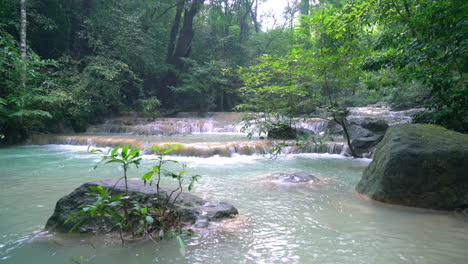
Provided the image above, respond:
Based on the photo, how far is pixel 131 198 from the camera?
3.02m

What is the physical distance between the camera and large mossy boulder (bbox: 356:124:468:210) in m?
3.83

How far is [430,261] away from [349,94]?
2259 cm

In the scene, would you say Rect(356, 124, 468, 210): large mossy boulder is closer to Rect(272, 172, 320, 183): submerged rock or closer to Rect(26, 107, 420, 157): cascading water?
Rect(272, 172, 320, 183): submerged rock

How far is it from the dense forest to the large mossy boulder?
39.2 inches

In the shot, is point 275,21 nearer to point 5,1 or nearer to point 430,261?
point 5,1

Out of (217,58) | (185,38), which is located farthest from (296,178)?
(217,58)

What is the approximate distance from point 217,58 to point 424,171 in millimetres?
20595

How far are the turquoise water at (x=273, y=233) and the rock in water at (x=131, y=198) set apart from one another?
13cm

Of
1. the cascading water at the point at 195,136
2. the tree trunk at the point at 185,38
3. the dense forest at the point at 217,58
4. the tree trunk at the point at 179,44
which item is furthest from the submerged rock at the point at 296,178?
the tree trunk at the point at 185,38

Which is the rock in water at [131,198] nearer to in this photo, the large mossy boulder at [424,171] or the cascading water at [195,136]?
the large mossy boulder at [424,171]

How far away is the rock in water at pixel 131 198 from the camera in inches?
112

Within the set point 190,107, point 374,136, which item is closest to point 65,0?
point 190,107

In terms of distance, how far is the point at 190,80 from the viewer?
65.9 ft

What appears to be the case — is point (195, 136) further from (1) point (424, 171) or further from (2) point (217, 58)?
(2) point (217, 58)
